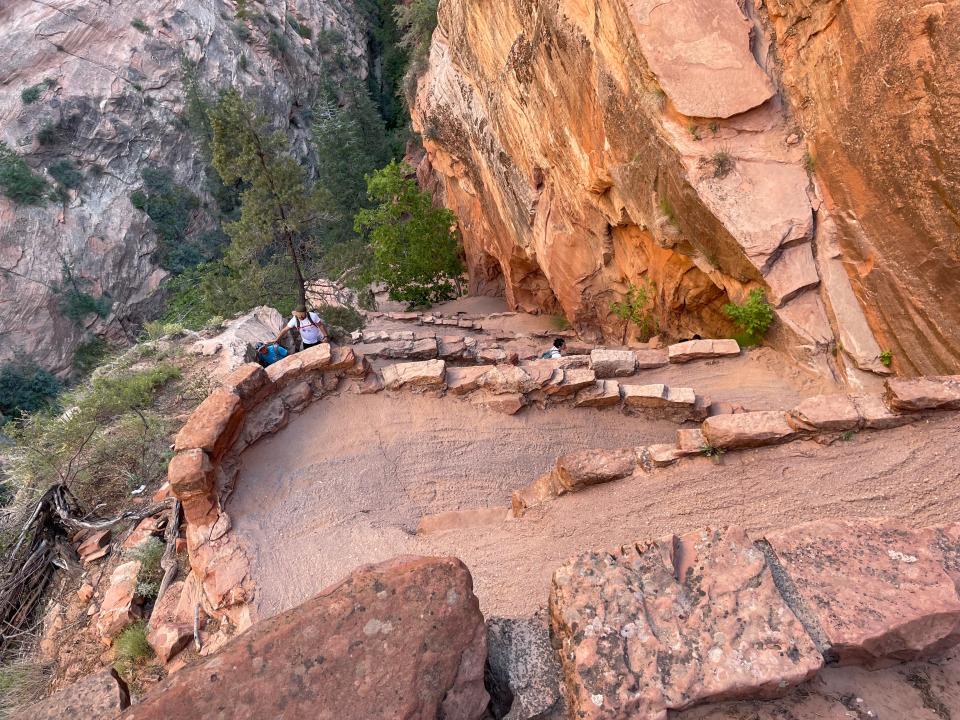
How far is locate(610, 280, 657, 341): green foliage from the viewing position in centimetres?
994

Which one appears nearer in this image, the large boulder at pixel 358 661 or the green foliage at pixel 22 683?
the large boulder at pixel 358 661

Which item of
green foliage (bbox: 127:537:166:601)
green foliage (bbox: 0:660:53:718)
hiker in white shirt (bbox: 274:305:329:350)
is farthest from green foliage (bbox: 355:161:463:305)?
green foliage (bbox: 0:660:53:718)

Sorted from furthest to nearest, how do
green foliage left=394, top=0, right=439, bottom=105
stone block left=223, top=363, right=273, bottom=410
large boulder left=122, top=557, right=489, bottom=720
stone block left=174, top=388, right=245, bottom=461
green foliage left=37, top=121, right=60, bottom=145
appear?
1. green foliage left=37, top=121, right=60, bottom=145
2. green foliage left=394, top=0, right=439, bottom=105
3. stone block left=223, top=363, right=273, bottom=410
4. stone block left=174, top=388, right=245, bottom=461
5. large boulder left=122, top=557, right=489, bottom=720

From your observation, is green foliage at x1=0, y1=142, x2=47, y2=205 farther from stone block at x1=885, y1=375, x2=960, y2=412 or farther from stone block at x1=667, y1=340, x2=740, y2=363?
stone block at x1=885, y1=375, x2=960, y2=412

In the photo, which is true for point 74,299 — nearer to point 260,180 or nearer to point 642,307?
point 260,180

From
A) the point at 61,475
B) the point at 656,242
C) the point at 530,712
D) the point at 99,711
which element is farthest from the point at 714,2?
the point at 61,475

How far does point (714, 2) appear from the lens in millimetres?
6621

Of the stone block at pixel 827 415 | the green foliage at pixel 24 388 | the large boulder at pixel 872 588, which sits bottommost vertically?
the green foliage at pixel 24 388

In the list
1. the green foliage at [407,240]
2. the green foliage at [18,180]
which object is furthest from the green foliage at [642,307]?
the green foliage at [18,180]

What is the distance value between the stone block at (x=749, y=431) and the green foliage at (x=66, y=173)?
110 ft

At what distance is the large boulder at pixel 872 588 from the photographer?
2619 mm

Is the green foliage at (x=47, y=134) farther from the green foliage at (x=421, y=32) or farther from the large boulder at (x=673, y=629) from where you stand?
the large boulder at (x=673, y=629)

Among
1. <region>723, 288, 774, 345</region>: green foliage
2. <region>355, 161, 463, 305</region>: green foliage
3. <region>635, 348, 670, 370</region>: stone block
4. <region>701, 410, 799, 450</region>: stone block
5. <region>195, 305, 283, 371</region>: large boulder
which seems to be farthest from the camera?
<region>355, 161, 463, 305</region>: green foliage

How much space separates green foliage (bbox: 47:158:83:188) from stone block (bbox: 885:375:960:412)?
113ft
